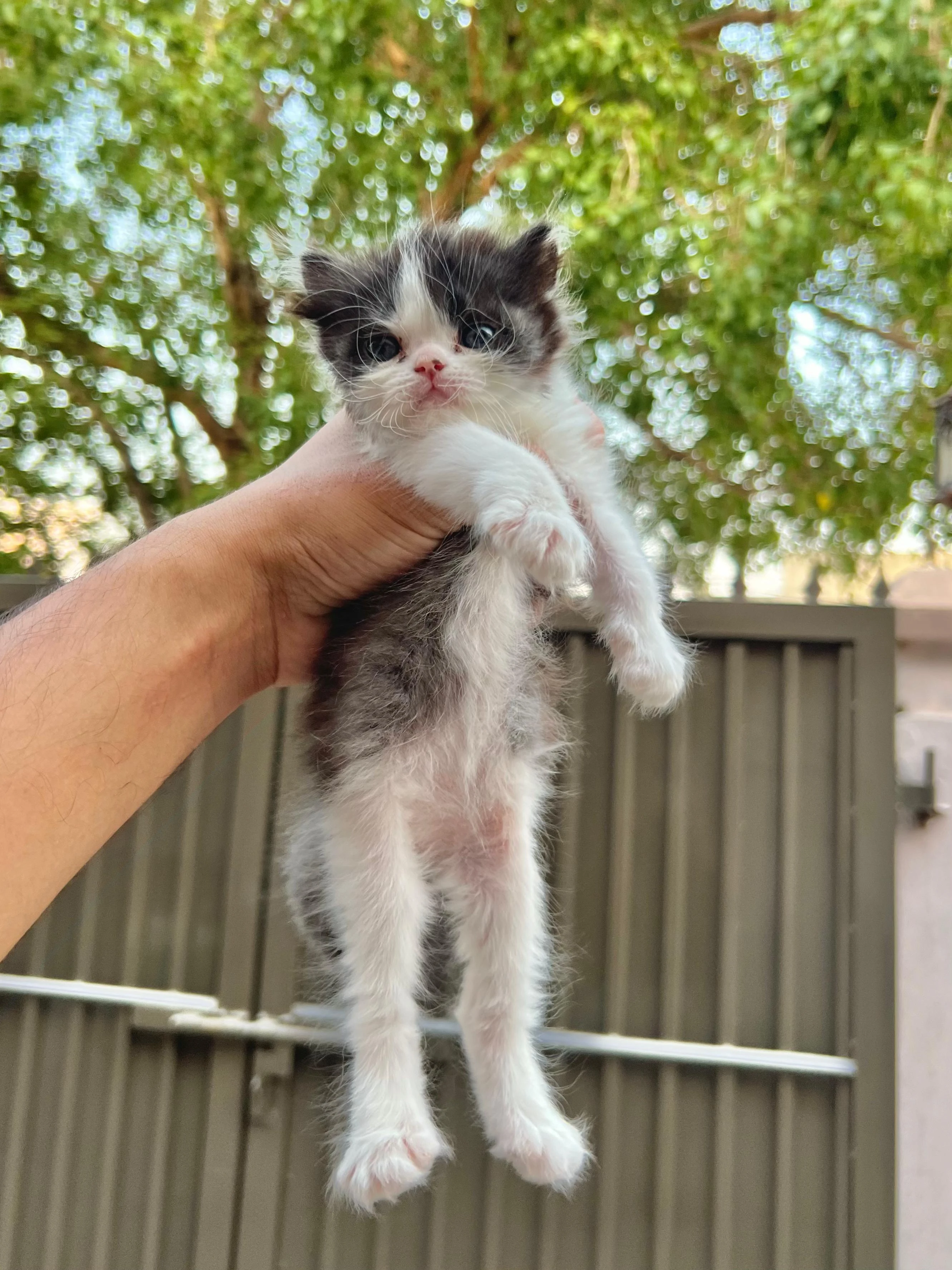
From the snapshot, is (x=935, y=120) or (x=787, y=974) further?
(x=935, y=120)

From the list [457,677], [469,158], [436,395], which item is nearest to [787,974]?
[457,677]

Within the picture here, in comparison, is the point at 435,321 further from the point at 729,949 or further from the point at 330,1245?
the point at 330,1245

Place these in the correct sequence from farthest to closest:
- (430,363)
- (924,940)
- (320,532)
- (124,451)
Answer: (124,451), (924,940), (320,532), (430,363)

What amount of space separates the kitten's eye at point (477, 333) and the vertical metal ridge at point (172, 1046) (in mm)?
1492

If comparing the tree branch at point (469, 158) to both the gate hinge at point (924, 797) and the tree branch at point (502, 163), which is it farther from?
the gate hinge at point (924, 797)

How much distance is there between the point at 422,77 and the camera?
12.3ft

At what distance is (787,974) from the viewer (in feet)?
6.88

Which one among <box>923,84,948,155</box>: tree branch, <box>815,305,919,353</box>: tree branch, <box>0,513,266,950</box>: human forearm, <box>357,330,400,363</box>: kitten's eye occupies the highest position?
<box>815,305,919,353</box>: tree branch

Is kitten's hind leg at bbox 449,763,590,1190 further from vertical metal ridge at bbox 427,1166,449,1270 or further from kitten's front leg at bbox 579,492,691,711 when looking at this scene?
vertical metal ridge at bbox 427,1166,449,1270

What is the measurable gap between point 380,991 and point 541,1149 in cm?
21

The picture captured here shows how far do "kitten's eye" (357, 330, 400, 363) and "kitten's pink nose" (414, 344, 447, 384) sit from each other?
0.18 feet

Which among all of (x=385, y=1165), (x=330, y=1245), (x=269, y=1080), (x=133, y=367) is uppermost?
(x=133, y=367)

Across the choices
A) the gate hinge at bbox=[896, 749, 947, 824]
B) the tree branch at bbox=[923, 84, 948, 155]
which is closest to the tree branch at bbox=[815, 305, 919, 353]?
the tree branch at bbox=[923, 84, 948, 155]

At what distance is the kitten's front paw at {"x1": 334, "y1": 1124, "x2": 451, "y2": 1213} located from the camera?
845 mm
